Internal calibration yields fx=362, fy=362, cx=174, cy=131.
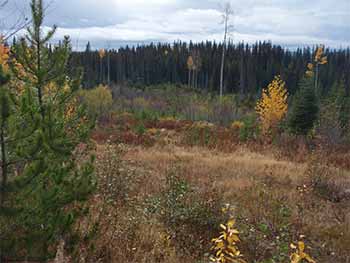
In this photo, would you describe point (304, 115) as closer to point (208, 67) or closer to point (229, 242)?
point (229, 242)

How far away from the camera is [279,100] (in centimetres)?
2448

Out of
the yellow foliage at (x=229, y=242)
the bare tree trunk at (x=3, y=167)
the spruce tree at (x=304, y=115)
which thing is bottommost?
Answer: the spruce tree at (x=304, y=115)

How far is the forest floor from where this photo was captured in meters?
4.53

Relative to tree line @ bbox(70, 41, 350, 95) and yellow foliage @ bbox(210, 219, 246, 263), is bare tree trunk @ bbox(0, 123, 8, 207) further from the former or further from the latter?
tree line @ bbox(70, 41, 350, 95)

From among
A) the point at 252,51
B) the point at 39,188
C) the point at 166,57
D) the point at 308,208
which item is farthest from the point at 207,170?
the point at 252,51

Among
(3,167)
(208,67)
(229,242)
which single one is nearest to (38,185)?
(3,167)

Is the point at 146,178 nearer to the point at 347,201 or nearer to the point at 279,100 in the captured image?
the point at 347,201

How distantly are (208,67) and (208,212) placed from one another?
78.0 metres

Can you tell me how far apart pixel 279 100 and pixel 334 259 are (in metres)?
20.3

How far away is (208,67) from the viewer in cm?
8188

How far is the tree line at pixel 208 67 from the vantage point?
7600cm

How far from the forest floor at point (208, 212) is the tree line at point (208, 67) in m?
62.9

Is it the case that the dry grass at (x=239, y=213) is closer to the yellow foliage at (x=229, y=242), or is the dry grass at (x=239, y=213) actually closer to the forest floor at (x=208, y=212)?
the forest floor at (x=208, y=212)

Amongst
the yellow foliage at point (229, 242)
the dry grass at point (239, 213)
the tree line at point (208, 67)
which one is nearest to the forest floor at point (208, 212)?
the dry grass at point (239, 213)
